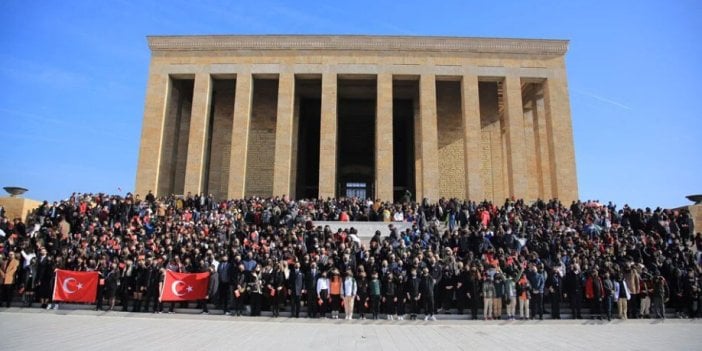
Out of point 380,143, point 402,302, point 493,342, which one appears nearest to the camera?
point 493,342

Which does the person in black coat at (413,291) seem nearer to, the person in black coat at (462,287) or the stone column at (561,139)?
the person in black coat at (462,287)

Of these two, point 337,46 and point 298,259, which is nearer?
point 298,259

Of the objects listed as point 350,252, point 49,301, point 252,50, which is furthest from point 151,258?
point 252,50

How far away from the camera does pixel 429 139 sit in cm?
2583

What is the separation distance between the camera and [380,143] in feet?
84.6

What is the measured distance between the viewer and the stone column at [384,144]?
25.1 meters

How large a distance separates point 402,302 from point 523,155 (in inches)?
677

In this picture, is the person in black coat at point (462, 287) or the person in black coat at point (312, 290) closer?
the person in black coat at point (312, 290)

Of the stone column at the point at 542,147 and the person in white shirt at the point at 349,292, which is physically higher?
the stone column at the point at 542,147

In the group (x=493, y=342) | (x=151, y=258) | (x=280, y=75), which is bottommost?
(x=493, y=342)

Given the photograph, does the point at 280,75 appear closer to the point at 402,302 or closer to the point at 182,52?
the point at 182,52

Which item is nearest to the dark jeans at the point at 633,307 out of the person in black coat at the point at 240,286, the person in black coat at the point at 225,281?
the person in black coat at the point at 240,286

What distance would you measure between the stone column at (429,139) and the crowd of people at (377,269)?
905 centimetres

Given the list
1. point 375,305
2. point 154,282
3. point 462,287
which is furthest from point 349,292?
point 154,282
